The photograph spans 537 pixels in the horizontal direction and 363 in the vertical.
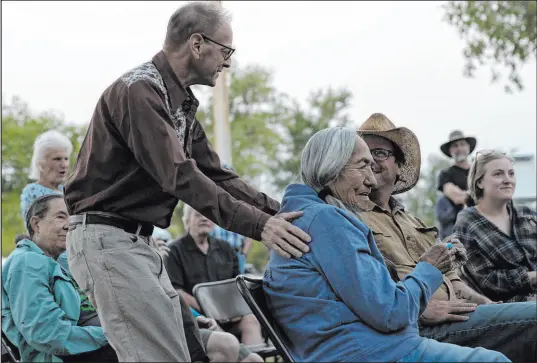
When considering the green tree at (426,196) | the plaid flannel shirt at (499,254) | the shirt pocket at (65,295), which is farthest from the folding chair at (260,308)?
the green tree at (426,196)

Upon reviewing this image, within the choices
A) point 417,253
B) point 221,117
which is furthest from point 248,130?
point 417,253

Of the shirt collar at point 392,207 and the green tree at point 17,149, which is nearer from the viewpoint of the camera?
the shirt collar at point 392,207

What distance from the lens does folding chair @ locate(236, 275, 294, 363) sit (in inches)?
119

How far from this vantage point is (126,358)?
303 centimetres

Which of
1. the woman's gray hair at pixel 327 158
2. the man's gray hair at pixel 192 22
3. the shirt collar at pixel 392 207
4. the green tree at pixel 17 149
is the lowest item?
the green tree at pixel 17 149

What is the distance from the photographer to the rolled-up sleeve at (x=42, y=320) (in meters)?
4.46

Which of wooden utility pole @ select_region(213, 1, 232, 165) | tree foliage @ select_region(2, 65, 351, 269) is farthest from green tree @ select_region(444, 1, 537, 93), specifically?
A: tree foliage @ select_region(2, 65, 351, 269)

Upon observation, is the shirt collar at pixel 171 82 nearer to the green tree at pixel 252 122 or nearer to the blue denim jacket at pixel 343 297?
the blue denim jacket at pixel 343 297

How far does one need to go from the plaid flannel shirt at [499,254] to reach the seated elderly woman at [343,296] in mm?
2067

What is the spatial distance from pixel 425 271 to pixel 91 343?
7.11 feet

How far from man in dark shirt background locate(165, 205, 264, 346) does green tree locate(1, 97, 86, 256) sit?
16.7m

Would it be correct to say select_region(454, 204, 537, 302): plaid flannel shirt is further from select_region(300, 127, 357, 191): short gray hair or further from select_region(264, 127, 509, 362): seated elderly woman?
select_region(300, 127, 357, 191): short gray hair

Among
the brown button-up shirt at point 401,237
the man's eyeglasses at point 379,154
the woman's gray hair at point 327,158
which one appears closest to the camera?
the woman's gray hair at point 327,158

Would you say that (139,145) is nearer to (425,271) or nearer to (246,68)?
(425,271)
